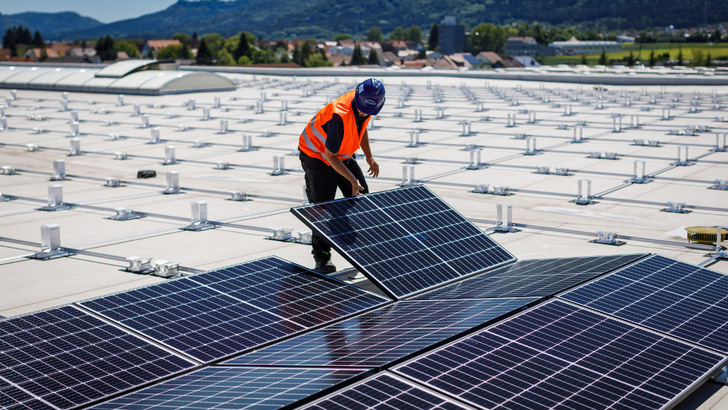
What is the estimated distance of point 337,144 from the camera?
9.00 m

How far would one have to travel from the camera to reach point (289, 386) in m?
5.31

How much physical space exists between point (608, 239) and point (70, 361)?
847 cm

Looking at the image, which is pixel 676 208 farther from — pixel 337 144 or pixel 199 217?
pixel 199 217

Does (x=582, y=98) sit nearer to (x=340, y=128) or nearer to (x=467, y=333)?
(x=340, y=128)

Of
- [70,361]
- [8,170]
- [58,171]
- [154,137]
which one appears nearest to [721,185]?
[58,171]

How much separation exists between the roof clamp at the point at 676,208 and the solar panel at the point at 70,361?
1089 cm

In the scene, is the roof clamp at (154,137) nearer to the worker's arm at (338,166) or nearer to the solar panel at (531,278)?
the worker's arm at (338,166)

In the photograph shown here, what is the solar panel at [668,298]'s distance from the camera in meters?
6.80

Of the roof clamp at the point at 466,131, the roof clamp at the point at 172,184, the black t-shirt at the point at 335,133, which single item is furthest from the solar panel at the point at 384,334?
the roof clamp at the point at 466,131

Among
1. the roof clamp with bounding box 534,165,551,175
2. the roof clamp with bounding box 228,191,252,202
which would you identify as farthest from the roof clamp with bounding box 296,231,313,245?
the roof clamp with bounding box 534,165,551,175

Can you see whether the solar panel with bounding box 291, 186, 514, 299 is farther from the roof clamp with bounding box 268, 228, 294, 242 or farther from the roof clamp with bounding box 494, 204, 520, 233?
the roof clamp with bounding box 494, 204, 520, 233

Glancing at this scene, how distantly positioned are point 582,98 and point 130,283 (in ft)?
116

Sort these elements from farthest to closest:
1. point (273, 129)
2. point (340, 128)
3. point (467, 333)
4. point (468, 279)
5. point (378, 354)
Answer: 1. point (273, 129)
2. point (340, 128)
3. point (468, 279)
4. point (467, 333)
5. point (378, 354)

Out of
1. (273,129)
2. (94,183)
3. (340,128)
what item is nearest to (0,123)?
(273,129)
